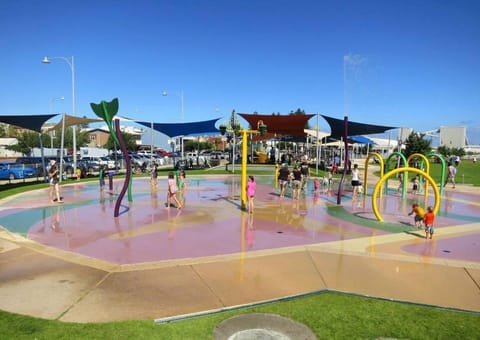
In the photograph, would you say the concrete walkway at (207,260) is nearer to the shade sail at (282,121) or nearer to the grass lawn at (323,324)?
the grass lawn at (323,324)

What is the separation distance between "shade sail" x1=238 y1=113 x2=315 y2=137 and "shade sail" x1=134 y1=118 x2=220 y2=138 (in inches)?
144

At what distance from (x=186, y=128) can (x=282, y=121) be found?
27.4ft

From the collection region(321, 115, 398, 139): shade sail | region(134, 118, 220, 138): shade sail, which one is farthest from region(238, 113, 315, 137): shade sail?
region(134, 118, 220, 138): shade sail

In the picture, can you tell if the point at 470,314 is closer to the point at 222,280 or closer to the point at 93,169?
the point at 222,280

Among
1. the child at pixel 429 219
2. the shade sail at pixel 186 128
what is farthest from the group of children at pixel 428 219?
the shade sail at pixel 186 128

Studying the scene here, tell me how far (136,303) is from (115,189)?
14.1 m

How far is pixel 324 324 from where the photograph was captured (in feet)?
15.2

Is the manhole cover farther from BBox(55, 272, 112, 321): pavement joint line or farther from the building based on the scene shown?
the building

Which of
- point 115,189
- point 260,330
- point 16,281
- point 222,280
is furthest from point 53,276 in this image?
point 115,189

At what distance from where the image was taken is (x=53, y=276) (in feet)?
20.7

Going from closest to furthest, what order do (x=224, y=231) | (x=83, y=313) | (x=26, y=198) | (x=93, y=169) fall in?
1. (x=83, y=313)
2. (x=224, y=231)
3. (x=26, y=198)
4. (x=93, y=169)

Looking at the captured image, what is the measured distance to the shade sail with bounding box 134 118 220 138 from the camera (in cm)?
2794

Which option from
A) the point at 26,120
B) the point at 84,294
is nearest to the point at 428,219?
the point at 84,294

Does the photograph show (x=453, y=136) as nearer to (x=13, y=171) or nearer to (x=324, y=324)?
(x=13, y=171)
